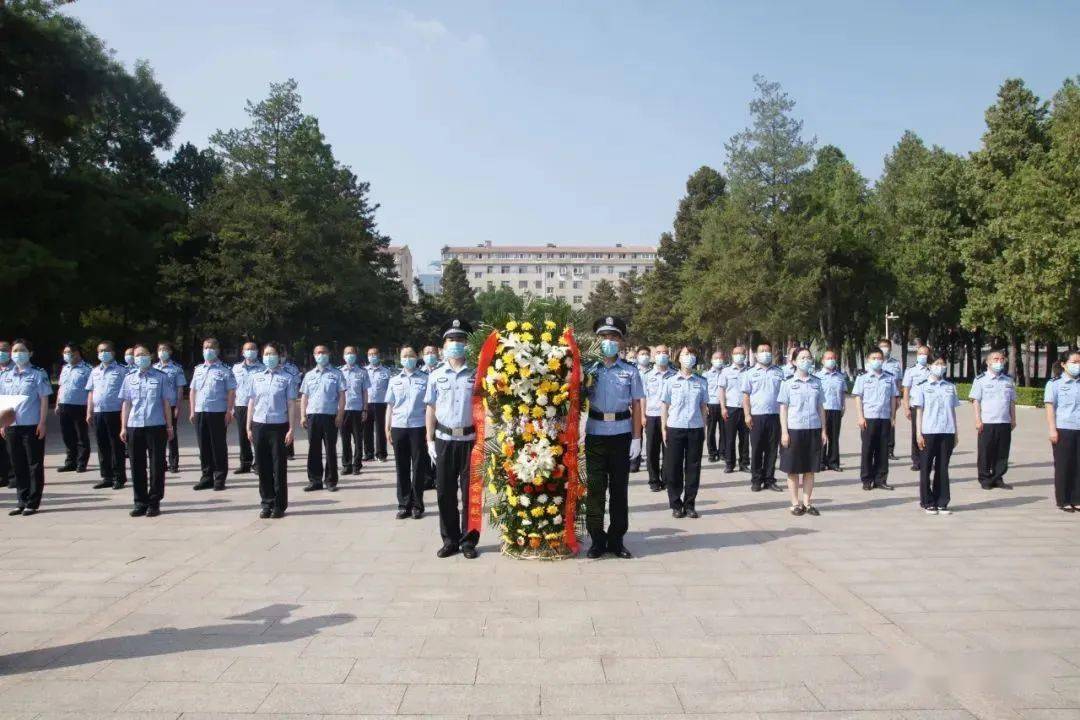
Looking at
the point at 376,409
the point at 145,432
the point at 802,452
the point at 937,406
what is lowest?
the point at 802,452

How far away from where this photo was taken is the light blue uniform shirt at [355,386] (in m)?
13.1

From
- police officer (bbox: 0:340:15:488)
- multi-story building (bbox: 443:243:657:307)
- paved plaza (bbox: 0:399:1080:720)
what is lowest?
paved plaza (bbox: 0:399:1080:720)

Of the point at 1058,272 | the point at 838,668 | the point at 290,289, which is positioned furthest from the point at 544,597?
the point at 290,289

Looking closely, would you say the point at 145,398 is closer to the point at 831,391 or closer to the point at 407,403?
the point at 407,403

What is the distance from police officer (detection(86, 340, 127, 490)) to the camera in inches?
446

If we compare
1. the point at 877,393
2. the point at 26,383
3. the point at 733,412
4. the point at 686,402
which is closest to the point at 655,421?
the point at 733,412

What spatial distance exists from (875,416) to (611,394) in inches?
234

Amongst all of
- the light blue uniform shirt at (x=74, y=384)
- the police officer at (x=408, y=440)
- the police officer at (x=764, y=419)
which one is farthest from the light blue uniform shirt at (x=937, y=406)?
the light blue uniform shirt at (x=74, y=384)

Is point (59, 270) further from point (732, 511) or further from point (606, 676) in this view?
point (606, 676)

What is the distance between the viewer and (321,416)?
11633mm

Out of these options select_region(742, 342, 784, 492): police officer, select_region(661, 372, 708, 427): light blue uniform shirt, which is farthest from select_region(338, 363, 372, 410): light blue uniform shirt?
select_region(742, 342, 784, 492): police officer

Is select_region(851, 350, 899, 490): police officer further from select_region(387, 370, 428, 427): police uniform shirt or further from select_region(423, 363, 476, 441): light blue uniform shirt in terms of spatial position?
select_region(423, 363, 476, 441): light blue uniform shirt

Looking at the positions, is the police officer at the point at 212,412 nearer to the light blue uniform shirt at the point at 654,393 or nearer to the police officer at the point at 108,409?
the police officer at the point at 108,409

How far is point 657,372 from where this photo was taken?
1170 centimetres
